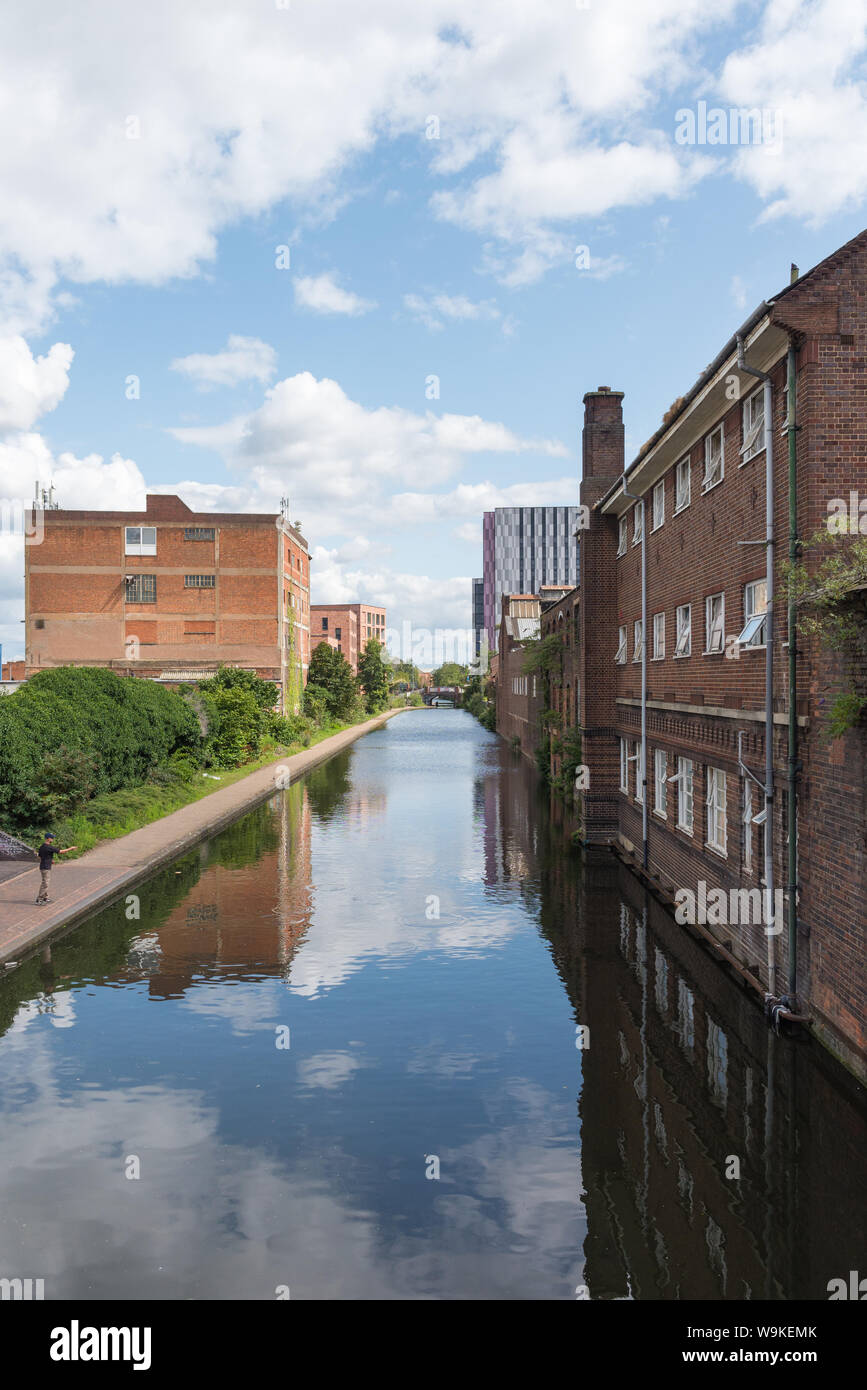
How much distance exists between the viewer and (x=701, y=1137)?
8.27 meters

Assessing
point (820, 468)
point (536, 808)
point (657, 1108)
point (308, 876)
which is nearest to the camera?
point (657, 1108)

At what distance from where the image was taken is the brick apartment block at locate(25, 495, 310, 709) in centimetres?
5556

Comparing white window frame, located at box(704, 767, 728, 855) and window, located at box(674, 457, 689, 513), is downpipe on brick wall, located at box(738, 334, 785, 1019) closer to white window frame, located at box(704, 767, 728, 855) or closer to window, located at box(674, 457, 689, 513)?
white window frame, located at box(704, 767, 728, 855)

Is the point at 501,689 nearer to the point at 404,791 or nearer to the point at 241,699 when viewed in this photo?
the point at 241,699

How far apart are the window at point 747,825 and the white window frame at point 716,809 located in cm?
83

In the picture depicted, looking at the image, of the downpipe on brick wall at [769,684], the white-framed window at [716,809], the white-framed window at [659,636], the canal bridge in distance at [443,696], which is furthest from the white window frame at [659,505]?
the canal bridge in distance at [443,696]

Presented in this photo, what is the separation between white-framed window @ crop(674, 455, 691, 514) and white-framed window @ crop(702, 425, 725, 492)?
3.59 ft

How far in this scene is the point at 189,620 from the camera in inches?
2185

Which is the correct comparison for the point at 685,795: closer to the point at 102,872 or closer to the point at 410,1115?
the point at 410,1115

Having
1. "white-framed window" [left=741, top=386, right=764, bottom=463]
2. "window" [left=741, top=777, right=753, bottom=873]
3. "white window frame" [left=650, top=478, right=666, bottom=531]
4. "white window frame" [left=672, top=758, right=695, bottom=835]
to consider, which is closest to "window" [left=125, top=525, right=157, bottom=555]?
"white window frame" [left=650, top=478, right=666, bottom=531]

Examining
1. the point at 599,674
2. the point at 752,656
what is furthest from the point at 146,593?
the point at 752,656

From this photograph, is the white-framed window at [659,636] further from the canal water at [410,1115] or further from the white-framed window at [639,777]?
the canal water at [410,1115]
